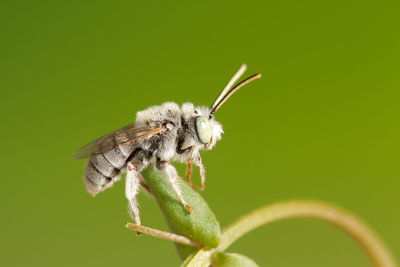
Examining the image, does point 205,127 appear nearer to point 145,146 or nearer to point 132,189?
point 145,146

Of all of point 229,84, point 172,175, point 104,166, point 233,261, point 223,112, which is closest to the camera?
point 233,261

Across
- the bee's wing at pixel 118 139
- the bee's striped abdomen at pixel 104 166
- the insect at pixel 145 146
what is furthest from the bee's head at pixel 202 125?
the bee's striped abdomen at pixel 104 166

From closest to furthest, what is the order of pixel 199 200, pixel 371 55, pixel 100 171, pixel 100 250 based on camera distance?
pixel 199 200 → pixel 100 171 → pixel 100 250 → pixel 371 55

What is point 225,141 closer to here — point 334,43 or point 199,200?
point 334,43

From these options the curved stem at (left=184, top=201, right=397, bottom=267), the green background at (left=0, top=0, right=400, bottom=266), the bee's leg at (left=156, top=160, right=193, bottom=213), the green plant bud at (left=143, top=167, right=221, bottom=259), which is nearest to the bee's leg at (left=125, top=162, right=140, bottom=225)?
the bee's leg at (left=156, top=160, right=193, bottom=213)

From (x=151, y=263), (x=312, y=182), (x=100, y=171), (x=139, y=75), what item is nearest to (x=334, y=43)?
(x=312, y=182)

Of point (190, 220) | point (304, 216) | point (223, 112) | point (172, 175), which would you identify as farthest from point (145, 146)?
point (223, 112)

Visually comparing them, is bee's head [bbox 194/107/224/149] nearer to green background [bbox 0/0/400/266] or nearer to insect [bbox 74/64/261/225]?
insect [bbox 74/64/261/225]
